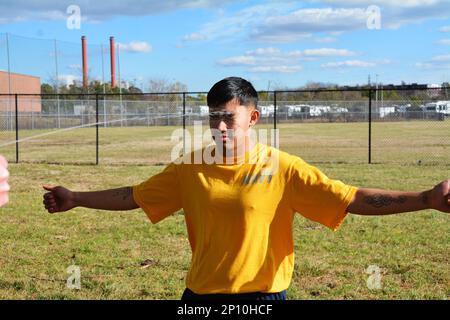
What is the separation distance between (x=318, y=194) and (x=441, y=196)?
514mm

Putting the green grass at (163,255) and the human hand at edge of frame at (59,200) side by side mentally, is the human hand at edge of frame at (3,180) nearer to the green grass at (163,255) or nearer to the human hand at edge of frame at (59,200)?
the human hand at edge of frame at (59,200)

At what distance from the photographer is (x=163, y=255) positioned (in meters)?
6.80

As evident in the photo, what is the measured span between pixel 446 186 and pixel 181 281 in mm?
3885

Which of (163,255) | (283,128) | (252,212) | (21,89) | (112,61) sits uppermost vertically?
(112,61)

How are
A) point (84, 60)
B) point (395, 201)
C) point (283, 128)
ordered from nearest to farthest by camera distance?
point (395, 201), point (283, 128), point (84, 60)

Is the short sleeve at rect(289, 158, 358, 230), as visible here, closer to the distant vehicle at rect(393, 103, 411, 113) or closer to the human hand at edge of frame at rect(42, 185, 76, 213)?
the human hand at edge of frame at rect(42, 185, 76, 213)

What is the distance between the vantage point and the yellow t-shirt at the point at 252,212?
2539 mm

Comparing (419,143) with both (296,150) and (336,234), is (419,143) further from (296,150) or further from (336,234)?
(336,234)

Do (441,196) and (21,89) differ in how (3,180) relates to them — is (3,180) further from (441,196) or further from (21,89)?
(21,89)

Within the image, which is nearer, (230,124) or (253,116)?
(230,124)

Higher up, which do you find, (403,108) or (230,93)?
(403,108)

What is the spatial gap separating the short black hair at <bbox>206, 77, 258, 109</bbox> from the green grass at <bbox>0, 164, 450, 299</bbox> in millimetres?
3052

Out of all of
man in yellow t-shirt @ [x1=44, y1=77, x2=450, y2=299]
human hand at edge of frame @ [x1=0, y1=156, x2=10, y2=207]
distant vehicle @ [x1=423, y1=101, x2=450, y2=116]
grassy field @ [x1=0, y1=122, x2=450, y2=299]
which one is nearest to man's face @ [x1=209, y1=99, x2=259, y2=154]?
man in yellow t-shirt @ [x1=44, y1=77, x2=450, y2=299]

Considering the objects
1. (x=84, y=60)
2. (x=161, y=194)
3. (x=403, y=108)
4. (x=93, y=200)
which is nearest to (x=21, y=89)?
(x=84, y=60)
